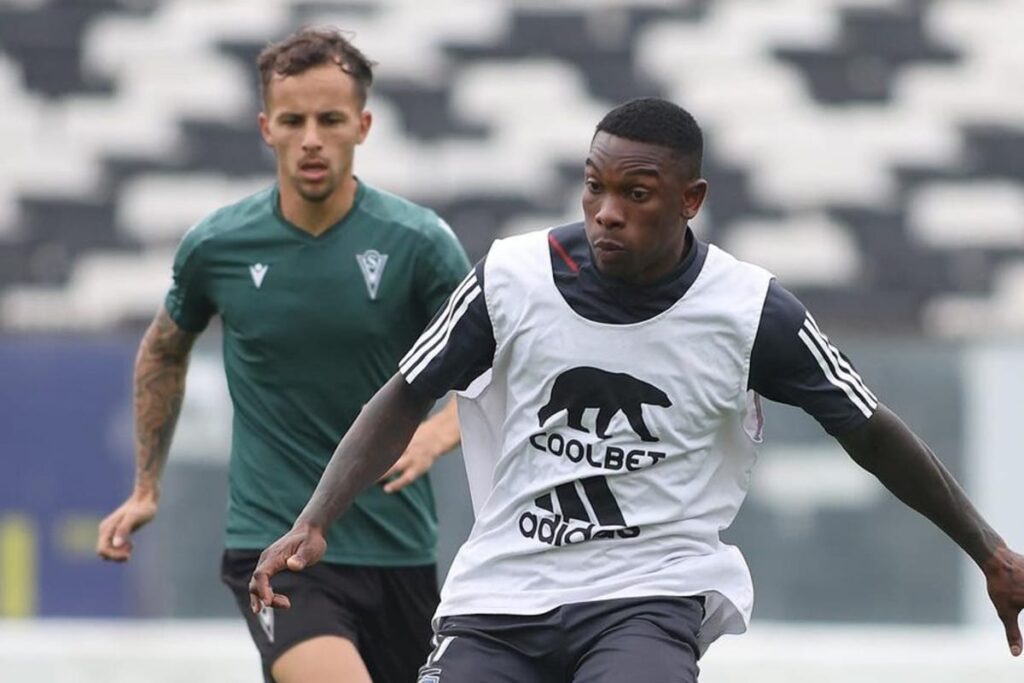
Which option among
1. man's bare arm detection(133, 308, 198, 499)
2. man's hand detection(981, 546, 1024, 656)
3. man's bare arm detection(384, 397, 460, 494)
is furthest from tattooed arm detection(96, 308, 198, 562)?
man's hand detection(981, 546, 1024, 656)

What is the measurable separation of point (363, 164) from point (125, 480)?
4.09m

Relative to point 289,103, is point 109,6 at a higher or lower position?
lower

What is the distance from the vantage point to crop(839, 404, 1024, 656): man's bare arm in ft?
14.5

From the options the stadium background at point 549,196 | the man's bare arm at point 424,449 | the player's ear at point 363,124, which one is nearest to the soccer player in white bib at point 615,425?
the man's bare arm at point 424,449

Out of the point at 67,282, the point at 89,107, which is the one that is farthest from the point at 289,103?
the point at 89,107

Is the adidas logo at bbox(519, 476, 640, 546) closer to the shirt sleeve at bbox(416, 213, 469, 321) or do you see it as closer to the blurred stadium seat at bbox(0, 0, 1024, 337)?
the shirt sleeve at bbox(416, 213, 469, 321)

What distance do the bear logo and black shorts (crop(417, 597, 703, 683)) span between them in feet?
1.18

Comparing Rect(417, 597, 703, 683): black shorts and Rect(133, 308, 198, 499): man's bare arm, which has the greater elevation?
Rect(417, 597, 703, 683): black shorts

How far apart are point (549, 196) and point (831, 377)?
9.47 m

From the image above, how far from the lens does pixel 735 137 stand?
14.4 metres

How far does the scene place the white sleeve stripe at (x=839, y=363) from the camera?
4352mm

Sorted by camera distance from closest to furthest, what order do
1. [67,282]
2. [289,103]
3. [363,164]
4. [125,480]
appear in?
[289,103], [125,480], [67,282], [363,164]

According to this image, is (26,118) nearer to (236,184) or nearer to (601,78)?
(236,184)

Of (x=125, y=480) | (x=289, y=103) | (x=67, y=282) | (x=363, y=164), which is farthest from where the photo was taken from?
(x=363, y=164)
